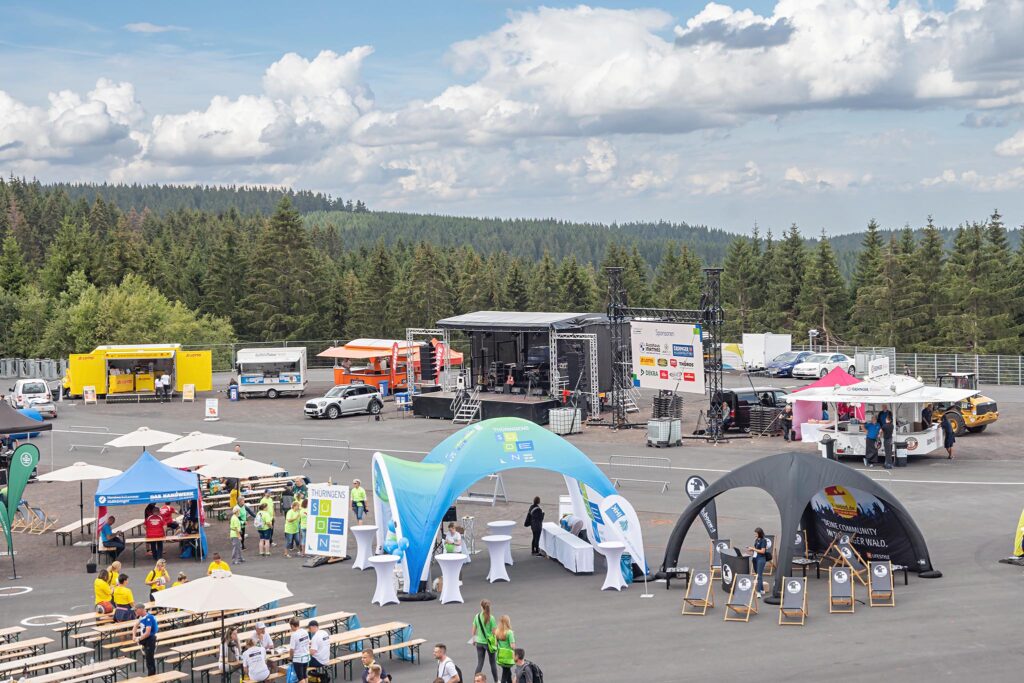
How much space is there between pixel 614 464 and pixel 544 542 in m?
10.5

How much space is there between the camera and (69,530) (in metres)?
25.5

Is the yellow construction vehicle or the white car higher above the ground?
the white car

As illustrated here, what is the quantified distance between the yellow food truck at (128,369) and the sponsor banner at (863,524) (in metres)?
38.4

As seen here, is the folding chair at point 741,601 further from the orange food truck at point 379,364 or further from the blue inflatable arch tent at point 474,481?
the orange food truck at point 379,364

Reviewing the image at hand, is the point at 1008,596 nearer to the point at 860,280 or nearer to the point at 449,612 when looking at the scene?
the point at 449,612

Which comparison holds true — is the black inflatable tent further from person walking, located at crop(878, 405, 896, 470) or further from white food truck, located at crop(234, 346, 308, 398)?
white food truck, located at crop(234, 346, 308, 398)

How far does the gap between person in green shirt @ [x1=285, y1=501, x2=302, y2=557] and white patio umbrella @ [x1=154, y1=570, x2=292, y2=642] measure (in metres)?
8.21

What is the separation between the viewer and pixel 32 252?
113 metres

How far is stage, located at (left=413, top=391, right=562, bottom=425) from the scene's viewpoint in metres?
42.3

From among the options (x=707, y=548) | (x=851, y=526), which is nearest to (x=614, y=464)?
(x=707, y=548)

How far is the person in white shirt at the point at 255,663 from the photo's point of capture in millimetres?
15086

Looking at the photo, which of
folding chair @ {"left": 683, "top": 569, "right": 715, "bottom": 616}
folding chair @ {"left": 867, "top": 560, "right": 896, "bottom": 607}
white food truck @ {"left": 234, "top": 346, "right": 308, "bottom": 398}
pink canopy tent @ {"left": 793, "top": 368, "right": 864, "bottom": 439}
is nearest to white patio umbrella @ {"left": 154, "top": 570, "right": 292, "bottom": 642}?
folding chair @ {"left": 683, "top": 569, "right": 715, "bottom": 616}

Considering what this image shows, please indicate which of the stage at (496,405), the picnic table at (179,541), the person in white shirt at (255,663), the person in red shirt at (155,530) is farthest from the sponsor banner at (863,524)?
the stage at (496,405)

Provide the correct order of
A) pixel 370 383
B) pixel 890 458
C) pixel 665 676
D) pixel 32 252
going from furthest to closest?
pixel 32 252 < pixel 370 383 < pixel 890 458 < pixel 665 676
